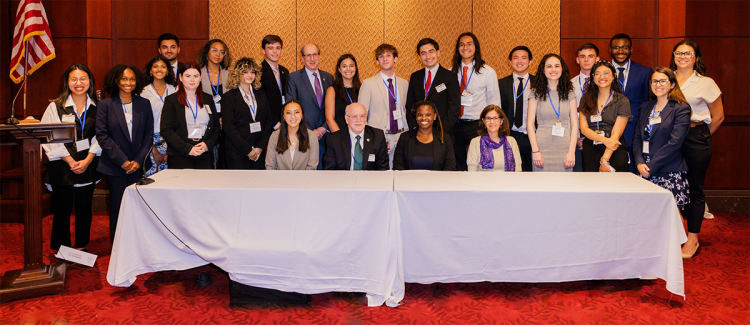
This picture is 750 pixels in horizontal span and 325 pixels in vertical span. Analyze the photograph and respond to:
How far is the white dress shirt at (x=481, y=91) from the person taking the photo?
4328 mm

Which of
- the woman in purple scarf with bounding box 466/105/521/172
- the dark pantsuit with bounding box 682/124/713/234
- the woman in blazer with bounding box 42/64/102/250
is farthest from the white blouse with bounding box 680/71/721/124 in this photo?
the woman in blazer with bounding box 42/64/102/250

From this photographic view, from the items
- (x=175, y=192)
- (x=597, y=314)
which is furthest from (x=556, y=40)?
(x=175, y=192)

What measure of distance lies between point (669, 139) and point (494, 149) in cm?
123

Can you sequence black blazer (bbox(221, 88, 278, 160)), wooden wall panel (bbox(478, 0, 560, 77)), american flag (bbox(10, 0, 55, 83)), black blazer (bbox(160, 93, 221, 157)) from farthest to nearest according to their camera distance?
1. wooden wall panel (bbox(478, 0, 560, 77))
2. american flag (bbox(10, 0, 55, 83))
3. black blazer (bbox(221, 88, 278, 160))
4. black blazer (bbox(160, 93, 221, 157))

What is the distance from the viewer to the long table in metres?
2.66

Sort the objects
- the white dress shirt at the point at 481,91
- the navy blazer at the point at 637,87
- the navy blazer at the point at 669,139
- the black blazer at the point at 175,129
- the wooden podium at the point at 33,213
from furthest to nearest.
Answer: the navy blazer at the point at 637,87, the white dress shirt at the point at 481,91, the black blazer at the point at 175,129, the navy blazer at the point at 669,139, the wooden podium at the point at 33,213

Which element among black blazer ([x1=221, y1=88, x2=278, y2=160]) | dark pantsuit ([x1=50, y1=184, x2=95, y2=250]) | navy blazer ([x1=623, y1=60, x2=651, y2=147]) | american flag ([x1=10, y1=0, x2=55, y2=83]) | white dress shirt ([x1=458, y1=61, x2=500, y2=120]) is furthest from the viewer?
american flag ([x1=10, y1=0, x2=55, y2=83])

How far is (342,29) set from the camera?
5820mm

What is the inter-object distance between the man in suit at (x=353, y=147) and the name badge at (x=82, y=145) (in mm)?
1801

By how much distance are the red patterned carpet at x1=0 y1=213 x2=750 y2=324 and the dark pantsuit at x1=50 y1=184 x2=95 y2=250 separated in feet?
2.13

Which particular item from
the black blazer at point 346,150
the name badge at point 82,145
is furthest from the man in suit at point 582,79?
the name badge at point 82,145

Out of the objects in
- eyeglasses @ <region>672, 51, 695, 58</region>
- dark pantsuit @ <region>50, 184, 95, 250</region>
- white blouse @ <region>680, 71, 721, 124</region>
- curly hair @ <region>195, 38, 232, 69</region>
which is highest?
curly hair @ <region>195, 38, 232, 69</region>

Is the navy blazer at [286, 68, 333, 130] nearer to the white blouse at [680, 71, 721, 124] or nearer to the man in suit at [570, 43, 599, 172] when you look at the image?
the man in suit at [570, 43, 599, 172]

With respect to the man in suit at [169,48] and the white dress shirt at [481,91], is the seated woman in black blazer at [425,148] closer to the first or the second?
the white dress shirt at [481,91]
